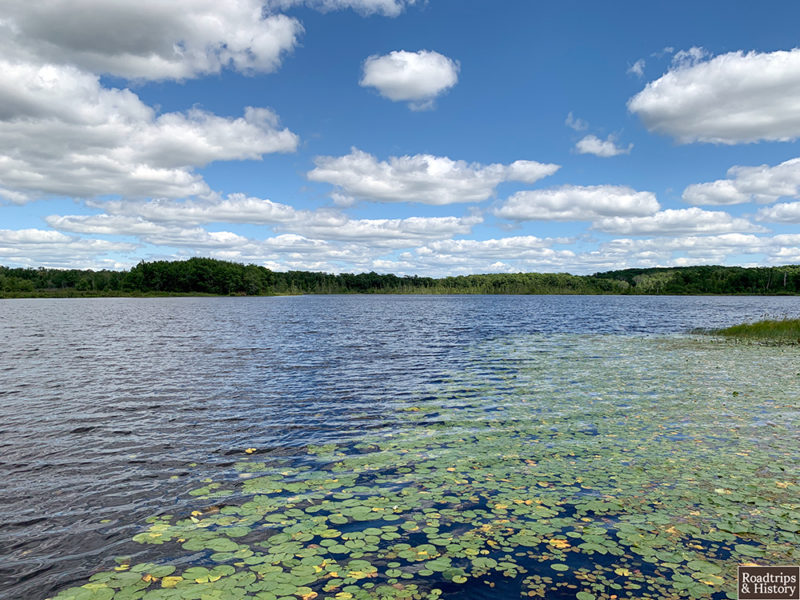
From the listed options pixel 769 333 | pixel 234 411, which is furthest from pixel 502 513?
pixel 769 333

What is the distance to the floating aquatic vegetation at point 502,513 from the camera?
8.83 metres

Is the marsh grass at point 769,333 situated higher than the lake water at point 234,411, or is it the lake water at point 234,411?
the marsh grass at point 769,333

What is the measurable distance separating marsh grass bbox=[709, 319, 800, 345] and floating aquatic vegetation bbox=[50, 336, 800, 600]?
34902 mm

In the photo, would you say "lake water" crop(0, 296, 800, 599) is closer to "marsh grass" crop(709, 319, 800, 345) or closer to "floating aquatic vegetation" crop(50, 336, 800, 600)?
"floating aquatic vegetation" crop(50, 336, 800, 600)

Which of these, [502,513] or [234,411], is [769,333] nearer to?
[502,513]

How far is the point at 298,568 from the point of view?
9.25 metres

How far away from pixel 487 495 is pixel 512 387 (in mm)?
15649

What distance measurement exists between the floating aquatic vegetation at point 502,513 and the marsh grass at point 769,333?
1374 inches

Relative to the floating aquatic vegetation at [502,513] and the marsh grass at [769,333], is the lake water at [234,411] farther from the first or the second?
the marsh grass at [769,333]

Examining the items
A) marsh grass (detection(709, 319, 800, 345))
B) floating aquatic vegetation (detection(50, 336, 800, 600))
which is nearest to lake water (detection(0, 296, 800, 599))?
floating aquatic vegetation (detection(50, 336, 800, 600))

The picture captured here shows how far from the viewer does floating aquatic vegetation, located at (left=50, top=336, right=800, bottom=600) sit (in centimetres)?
883

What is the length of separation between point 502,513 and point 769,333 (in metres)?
55.0

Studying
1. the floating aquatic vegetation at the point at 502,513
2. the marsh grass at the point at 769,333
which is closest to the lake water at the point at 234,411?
the floating aquatic vegetation at the point at 502,513

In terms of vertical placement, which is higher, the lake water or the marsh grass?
the marsh grass
